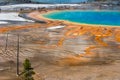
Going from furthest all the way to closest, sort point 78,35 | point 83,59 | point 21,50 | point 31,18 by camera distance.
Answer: point 31,18
point 78,35
point 21,50
point 83,59

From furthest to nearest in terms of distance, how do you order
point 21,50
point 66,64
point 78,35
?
1. point 78,35
2. point 21,50
3. point 66,64

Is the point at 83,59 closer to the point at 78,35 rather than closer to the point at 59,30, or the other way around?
the point at 78,35

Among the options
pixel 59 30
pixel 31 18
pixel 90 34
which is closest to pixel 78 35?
pixel 90 34

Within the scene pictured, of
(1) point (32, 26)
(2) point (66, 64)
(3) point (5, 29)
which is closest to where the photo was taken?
(2) point (66, 64)

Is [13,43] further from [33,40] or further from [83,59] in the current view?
[83,59]

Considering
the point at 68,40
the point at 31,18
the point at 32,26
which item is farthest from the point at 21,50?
the point at 31,18

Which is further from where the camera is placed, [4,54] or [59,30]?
[59,30]

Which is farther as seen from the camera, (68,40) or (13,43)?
(68,40)

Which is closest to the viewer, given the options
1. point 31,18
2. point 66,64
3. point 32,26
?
point 66,64
